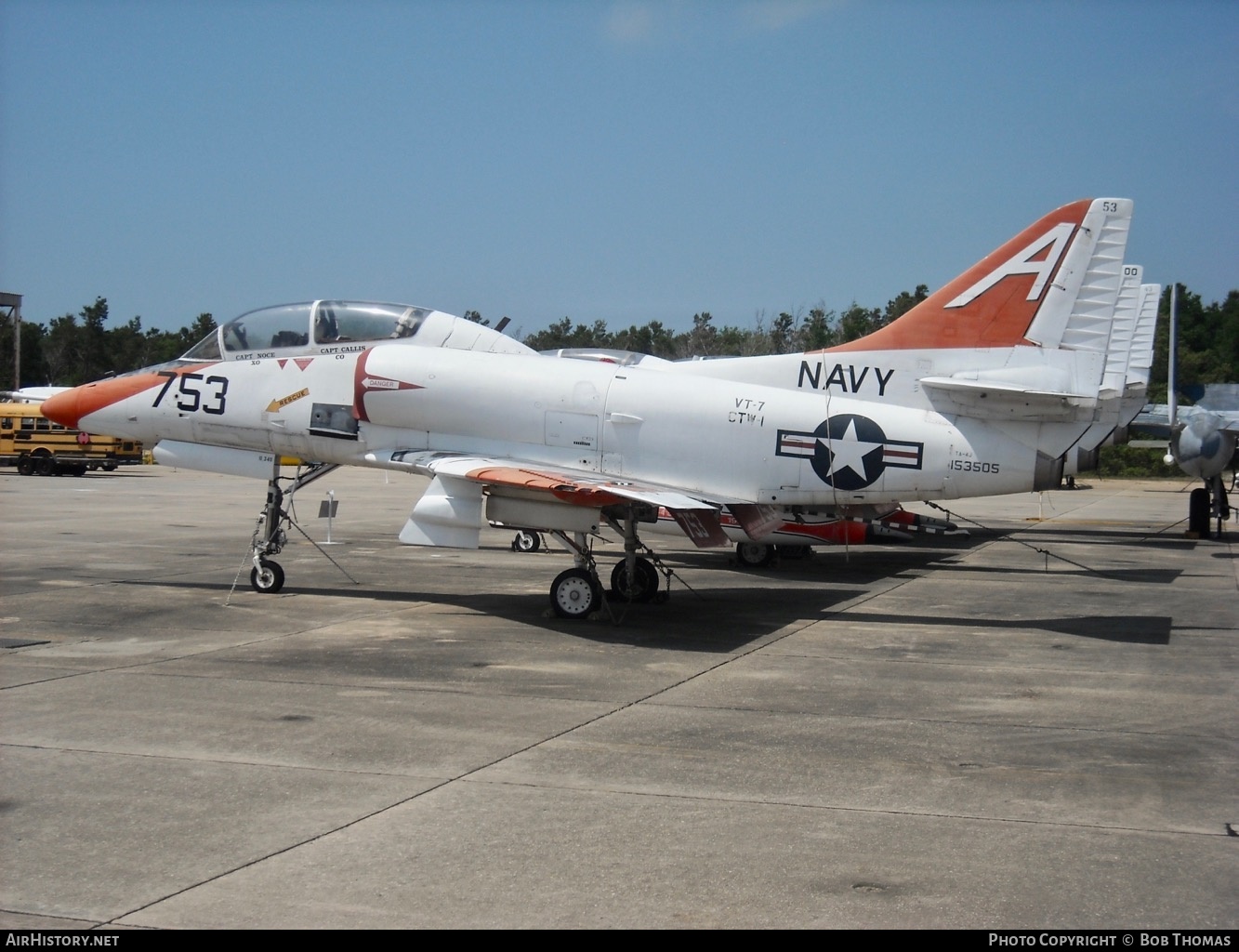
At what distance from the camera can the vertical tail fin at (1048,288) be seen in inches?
511

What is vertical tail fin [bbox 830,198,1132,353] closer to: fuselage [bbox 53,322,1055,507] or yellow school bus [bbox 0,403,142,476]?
fuselage [bbox 53,322,1055,507]

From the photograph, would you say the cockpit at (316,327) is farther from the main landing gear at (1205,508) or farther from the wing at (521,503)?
the main landing gear at (1205,508)

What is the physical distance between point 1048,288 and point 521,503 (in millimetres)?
6433

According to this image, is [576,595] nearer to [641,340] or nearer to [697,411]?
[697,411]

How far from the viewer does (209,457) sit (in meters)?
14.6

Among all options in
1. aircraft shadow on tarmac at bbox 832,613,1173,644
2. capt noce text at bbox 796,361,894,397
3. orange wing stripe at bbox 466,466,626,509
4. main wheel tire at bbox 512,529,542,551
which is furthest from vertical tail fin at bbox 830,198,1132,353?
main wheel tire at bbox 512,529,542,551

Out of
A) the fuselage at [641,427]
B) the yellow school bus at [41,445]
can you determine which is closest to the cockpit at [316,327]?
the fuselage at [641,427]

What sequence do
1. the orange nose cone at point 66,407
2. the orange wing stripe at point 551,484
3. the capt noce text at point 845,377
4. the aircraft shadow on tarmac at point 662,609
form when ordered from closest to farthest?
the orange wing stripe at point 551,484, the aircraft shadow on tarmac at point 662,609, the capt noce text at point 845,377, the orange nose cone at point 66,407

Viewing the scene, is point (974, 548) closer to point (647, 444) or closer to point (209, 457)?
point (647, 444)

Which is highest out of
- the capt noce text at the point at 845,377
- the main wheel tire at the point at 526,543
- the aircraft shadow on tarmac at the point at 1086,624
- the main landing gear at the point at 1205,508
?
the capt noce text at the point at 845,377

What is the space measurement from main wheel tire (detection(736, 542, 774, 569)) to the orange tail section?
606 centimetres

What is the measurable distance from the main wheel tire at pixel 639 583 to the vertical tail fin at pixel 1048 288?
4198 mm

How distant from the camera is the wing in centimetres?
1191

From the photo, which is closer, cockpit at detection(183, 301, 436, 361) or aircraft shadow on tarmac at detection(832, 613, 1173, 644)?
aircraft shadow on tarmac at detection(832, 613, 1173, 644)
